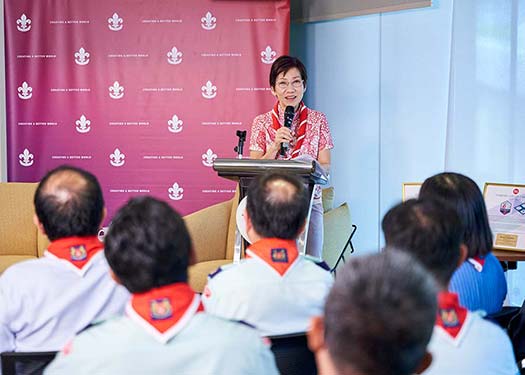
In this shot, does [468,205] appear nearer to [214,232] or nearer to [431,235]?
[431,235]

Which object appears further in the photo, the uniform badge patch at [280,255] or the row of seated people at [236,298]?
the uniform badge patch at [280,255]

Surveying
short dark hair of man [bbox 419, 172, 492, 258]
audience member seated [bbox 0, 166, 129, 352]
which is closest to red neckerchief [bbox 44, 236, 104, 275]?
audience member seated [bbox 0, 166, 129, 352]

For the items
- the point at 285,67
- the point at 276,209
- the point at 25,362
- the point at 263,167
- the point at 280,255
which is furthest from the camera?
the point at 285,67

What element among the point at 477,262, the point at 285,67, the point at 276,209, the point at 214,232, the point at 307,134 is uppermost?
the point at 285,67

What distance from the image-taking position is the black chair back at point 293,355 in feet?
5.12

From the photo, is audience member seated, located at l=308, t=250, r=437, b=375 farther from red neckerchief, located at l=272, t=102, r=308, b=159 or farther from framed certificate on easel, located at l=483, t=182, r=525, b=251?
red neckerchief, located at l=272, t=102, r=308, b=159

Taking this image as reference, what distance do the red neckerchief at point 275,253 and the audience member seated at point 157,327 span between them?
0.51 metres

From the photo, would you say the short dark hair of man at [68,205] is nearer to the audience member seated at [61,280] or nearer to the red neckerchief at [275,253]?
the audience member seated at [61,280]

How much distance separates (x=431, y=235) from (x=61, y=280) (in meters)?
0.98

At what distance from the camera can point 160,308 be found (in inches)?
55.5

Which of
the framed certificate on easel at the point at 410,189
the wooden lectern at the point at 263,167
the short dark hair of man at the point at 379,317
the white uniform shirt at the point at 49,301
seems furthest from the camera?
the framed certificate on easel at the point at 410,189

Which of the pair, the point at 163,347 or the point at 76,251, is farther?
the point at 76,251

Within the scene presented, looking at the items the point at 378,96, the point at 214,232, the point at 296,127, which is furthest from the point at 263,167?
the point at 378,96

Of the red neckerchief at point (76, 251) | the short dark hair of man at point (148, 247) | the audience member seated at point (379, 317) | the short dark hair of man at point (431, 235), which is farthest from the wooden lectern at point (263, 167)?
the audience member seated at point (379, 317)
